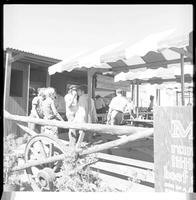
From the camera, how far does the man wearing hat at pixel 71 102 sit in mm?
3938

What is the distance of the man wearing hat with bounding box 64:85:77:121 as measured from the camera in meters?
3.94

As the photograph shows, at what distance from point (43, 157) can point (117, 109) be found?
1306mm

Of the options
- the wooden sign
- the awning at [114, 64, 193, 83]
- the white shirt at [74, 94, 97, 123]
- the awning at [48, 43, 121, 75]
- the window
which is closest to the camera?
the wooden sign

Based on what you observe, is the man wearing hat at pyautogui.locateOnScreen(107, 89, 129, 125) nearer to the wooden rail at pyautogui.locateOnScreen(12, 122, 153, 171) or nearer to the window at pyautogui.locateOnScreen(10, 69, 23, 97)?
the wooden rail at pyautogui.locateOnScreen(12, 122, 153, 171)

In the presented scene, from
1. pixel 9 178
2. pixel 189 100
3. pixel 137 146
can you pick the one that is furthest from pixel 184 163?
pixel 189 100

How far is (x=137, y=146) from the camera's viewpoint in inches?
143

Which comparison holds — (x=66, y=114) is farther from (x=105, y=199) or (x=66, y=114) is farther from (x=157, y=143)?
(x=157, y=143)

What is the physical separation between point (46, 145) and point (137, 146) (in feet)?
4.35

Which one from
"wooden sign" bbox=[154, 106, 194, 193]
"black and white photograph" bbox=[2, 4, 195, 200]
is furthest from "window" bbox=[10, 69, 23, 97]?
"wooden sign" bbox=[154, 106, 194, 193]

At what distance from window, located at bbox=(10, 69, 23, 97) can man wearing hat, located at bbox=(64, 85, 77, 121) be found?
0.72 metres

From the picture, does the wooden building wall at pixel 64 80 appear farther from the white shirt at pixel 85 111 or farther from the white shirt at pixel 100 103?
the white shirt at pixel 100 103

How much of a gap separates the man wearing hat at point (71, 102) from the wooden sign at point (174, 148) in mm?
1555

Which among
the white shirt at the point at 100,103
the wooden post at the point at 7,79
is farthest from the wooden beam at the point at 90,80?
the wooden post at the point at 7,79

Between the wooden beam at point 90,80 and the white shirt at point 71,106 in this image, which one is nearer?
the white shirt at point 71,106
